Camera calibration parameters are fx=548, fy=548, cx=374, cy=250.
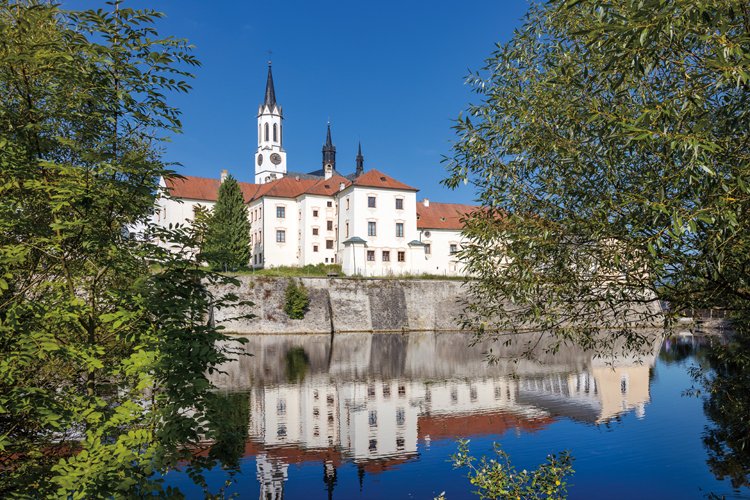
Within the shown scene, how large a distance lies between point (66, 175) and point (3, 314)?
1.60 meters

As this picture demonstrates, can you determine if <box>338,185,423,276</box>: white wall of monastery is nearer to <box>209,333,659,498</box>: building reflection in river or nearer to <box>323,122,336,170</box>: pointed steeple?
<box>209,333,659,498</box>: building reflection in river

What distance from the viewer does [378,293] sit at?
59.5m

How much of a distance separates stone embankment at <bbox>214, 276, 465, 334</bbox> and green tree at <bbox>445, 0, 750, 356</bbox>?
145ft

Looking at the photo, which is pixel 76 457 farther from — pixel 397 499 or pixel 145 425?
pixel 397 499

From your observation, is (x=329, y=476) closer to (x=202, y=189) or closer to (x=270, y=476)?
(x=270, y=476)

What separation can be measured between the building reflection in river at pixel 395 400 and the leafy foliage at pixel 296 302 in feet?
49.3

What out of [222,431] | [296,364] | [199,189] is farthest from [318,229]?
[222,431]

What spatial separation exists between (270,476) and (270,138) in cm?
11121

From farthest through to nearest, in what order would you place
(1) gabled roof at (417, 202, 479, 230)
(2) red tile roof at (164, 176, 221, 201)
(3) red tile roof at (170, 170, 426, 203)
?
(2) red tile roof at (164, 176, 221, 201) < (1) gabled roof at (417, 202, 479, 230) < (3) red tile roof at (170, 170, 426, 203)

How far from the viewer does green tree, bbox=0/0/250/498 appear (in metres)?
5.13

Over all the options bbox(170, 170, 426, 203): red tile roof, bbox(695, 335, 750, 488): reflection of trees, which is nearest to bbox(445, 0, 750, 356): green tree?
bbox(695, 335, 750, 488): reflection of trees

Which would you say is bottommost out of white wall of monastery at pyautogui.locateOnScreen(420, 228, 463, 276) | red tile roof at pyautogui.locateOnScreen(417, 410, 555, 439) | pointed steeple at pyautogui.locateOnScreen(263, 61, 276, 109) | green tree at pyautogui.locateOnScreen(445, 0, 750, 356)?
red tile roof at pyautogui.locateOnScreen(417, 410, 555, 439)

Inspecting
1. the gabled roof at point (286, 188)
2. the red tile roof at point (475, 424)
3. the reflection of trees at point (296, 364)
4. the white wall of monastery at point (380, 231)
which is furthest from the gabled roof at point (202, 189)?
the red tile roof at point (475, 424)

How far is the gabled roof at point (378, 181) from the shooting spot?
67.5 m
